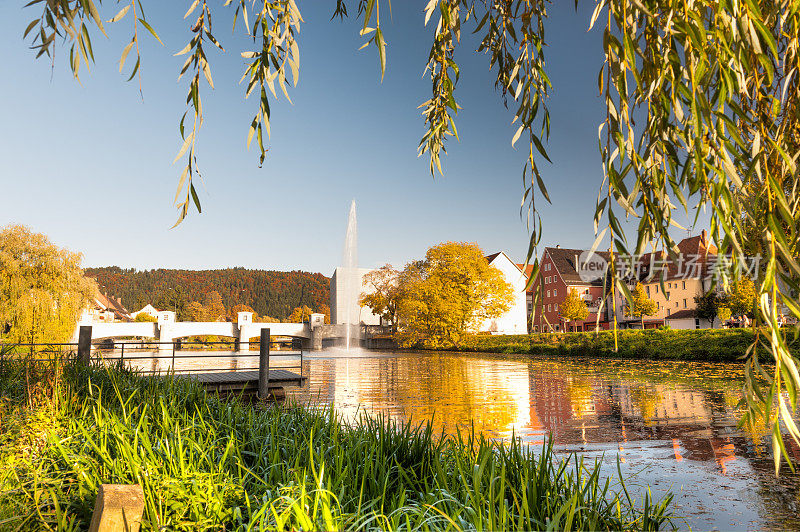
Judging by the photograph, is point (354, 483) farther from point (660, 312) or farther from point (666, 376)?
point (660, 312)

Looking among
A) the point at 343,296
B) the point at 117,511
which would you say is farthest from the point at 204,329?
the point at 117,511

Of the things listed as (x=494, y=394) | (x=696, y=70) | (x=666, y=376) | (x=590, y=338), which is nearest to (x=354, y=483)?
(x=696, y=70)

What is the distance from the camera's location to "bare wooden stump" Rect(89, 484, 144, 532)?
5.90ft

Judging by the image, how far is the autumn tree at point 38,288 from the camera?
1170 inches

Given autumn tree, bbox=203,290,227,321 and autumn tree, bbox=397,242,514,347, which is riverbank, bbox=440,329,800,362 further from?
autumn tree, bbox=203,290,227,321

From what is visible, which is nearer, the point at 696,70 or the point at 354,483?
the point at 696,70

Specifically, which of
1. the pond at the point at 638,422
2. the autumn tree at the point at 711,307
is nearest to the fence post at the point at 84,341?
the pond at the point at 638,422

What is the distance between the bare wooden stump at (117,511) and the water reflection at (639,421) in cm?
227

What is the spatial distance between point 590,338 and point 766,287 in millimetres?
34143

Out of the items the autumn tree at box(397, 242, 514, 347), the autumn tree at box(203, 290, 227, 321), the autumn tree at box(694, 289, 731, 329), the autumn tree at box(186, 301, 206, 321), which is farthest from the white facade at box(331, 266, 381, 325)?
the autumn tree at box(203, 290, 227, 321)

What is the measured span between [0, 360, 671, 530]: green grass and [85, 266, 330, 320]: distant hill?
132 meters

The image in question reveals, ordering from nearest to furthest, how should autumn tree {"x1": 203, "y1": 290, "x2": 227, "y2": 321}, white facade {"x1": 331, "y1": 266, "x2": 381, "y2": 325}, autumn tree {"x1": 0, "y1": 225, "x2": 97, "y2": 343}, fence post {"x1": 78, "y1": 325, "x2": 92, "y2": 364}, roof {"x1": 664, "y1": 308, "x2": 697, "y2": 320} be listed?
1. fence post {"x1": 78, "y1": 325, "x2": 92, "y2": 364}
2. autumn tree {"x1": 0, "y1": 225, "x2": 97, "y2": 343}
3. roof {"x1": 664, "y1": 308, "x2": 697, "y2": 320}
4. white facade {"x1": 331, "y1": 266, "x2": 381, "y2": 325}
5. autumn tree {"x1": 203, "y1": 290, "x2": 227, "y2": 321}

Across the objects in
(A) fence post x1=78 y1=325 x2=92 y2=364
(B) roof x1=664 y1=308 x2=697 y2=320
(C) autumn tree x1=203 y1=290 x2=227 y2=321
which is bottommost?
(A) fence post x1=78 y1=325 x2=92 y2=364

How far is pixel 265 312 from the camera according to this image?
135750mm
